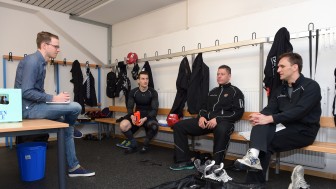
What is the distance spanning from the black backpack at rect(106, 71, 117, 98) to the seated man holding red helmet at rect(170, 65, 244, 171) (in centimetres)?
230

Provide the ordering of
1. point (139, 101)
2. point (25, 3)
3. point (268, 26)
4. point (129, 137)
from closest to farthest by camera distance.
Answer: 1. point (268, 26)
2. point (129, 137)
3. point (139, 101)
4. point (25, 3)

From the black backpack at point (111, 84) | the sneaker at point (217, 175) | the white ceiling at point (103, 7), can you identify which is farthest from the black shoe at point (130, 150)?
the white ceiling at point (103, 7)

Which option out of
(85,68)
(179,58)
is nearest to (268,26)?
(179,58)

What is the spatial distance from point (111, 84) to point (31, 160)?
2909mm

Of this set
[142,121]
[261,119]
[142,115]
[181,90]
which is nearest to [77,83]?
[142,115]

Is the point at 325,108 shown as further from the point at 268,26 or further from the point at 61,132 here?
the point at 61,132

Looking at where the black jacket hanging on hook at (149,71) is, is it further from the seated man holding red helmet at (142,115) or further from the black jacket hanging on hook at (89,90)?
the black jacket hanging on hook at (89,90)

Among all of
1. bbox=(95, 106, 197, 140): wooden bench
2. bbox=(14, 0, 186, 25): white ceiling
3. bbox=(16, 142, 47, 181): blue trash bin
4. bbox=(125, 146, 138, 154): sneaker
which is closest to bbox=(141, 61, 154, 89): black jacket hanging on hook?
bbox=(95, 106, 197, 140): wooden bench

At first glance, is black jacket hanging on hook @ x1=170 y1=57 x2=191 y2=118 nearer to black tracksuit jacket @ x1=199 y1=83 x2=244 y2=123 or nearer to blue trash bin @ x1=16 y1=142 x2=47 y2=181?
black tracksuit jacket @ x1=199 y1=83 x2=244 y2=123

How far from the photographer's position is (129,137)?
380 centimetres

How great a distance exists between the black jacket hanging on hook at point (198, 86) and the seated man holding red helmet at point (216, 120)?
0.17 m

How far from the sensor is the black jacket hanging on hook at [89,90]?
5.11 metres

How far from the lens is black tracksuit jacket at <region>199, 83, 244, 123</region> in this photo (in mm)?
3010

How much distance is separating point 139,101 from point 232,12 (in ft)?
6.50
